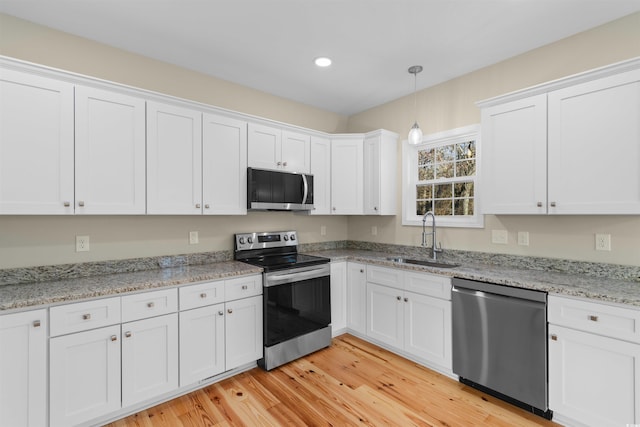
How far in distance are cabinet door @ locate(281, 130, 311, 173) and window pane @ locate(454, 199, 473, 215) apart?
165cm

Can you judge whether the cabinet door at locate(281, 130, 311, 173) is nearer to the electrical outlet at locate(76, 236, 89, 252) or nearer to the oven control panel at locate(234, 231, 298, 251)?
the oven control panel at locate(234, 231, 298, 251)

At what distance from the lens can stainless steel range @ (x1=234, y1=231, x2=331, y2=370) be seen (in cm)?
267

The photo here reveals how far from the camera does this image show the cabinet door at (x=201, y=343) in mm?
2264

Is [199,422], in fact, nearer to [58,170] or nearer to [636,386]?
[58,170]

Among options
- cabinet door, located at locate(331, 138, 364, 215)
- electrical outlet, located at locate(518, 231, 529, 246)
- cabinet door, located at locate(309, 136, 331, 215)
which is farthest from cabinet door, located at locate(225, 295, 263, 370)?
electrical outlet, located at locate(518, 231, 529, 246)

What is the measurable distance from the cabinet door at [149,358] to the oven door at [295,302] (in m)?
0.76

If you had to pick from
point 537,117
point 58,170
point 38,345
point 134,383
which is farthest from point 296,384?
point 537,117

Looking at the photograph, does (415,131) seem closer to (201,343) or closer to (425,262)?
(425,262)

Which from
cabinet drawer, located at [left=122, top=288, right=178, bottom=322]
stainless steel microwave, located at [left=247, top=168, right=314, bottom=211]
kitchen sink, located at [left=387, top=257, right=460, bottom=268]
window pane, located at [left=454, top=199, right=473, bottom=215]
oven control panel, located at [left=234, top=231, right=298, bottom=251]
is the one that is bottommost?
cabinet drawer, located at [left=122, top=288, right=178, bottom=322]

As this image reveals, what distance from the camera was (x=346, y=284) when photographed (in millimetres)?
3391

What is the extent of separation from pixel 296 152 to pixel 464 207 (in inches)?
73.7

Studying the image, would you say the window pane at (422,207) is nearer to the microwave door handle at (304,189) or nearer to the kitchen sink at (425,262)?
the kitchen sink at (425,262)

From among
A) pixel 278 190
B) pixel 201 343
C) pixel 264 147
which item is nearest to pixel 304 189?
pixel 278 190

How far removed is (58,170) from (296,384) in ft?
7.63
